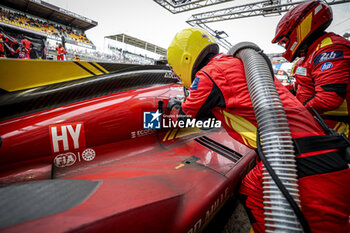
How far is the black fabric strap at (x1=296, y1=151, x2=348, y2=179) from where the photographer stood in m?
0.75

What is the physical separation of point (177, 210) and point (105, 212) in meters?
0.37

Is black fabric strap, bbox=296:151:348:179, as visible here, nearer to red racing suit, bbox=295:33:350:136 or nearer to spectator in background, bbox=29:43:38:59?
red racing suit, bbox=295:33:350:136

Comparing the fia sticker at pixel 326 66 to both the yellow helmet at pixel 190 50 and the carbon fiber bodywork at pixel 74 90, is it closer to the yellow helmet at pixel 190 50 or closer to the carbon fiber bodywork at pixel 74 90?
the yellow helmet at pixel 190 50

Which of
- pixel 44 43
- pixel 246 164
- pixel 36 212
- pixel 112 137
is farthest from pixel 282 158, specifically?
pixel 44 43

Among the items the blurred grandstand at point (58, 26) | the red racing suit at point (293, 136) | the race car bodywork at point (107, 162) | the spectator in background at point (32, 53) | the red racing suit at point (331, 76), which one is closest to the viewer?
the race car bodywork at point (107, 162)

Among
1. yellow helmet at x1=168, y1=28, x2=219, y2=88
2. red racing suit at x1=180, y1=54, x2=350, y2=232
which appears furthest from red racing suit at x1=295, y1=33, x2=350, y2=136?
yellow helmet at x1=168, y1=28, x2=219, y2=88

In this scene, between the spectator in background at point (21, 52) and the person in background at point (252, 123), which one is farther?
the spectator in background at point (21, 52)

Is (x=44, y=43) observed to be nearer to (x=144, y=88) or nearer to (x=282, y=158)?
(x=144, y=88)

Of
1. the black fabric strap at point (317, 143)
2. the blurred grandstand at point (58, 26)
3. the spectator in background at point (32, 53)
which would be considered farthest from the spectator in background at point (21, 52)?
the black fabric strap at point (317, 143)

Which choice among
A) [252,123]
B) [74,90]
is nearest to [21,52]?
[74,90]

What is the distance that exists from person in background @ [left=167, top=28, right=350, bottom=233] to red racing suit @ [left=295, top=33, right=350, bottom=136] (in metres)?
0.66

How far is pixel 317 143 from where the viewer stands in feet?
A: 2.59

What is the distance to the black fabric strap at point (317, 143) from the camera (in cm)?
78

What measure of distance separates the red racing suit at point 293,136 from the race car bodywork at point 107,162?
1.15 feet
